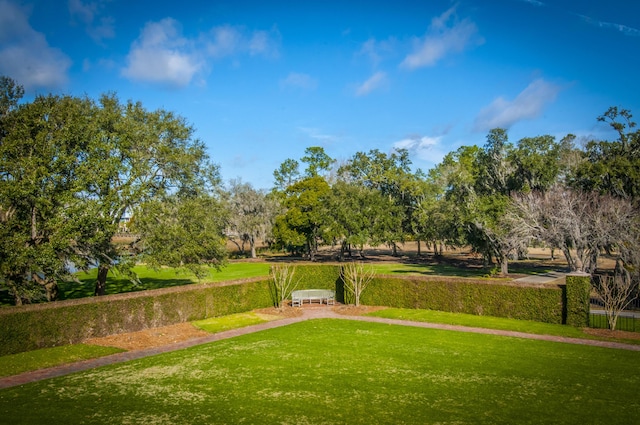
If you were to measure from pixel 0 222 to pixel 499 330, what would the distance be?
2281 cm

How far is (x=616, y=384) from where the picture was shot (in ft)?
37.8

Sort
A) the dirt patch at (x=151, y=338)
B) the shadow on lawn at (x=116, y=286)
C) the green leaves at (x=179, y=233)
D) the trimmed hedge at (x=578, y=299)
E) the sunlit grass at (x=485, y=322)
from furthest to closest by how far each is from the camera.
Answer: the shadow on lawn at (x=116, y=286) < the green leaves at (x=179, y=233) < the trimmed hedge at (x=578, y=299) < the sunlit grass at (x=485, y=322) < the dirt patch at (x=151, y=338)

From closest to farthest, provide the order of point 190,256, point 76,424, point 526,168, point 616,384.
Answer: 1. point 76,424
2. point 616,384
3. point 190,256
4. point 526,168

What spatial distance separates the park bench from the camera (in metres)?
25.7

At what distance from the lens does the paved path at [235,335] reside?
13.1 metres

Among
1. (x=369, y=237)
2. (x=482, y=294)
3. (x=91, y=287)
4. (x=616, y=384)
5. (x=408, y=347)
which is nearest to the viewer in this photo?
(x=616, y=384)

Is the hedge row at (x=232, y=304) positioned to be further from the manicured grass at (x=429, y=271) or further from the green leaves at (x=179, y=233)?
the manicured grass at (x=429, y=271)

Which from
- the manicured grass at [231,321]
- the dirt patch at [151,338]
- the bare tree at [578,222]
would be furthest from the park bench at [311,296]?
the bare tree at [578,222]

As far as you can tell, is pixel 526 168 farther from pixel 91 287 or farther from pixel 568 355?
pixel 91 287

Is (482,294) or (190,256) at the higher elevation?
(190,256)

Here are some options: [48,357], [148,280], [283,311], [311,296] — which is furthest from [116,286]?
[48,357]

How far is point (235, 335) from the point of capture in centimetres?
1853

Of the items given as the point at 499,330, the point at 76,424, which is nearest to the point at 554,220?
the point at 499,330

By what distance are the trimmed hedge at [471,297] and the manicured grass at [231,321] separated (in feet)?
22.7
